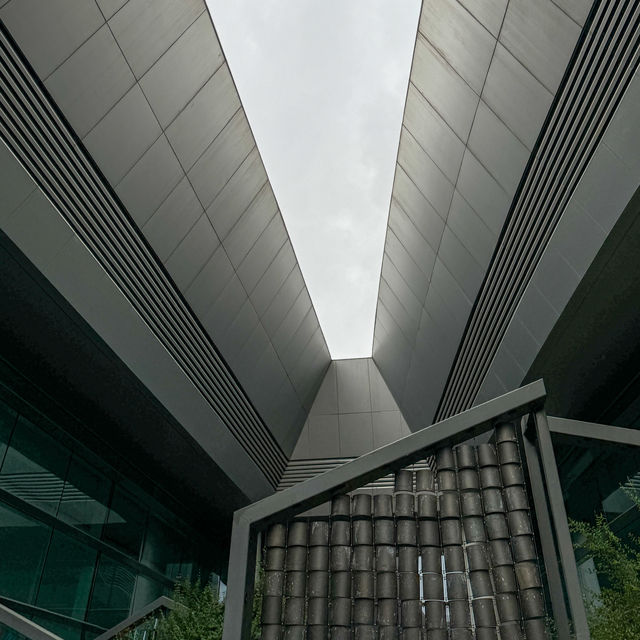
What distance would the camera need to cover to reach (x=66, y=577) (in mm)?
10727

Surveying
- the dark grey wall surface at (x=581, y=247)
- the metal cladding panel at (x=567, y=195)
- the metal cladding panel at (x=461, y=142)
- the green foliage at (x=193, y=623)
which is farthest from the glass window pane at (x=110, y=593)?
the dark grey wall surface at (x=581, y=247)

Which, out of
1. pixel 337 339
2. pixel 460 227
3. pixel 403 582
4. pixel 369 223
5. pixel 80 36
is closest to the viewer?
pixel 403 582

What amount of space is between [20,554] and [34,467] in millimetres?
1377

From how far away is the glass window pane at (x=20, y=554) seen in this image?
9.27 meters

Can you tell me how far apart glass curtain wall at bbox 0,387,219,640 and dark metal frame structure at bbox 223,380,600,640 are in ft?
21.8

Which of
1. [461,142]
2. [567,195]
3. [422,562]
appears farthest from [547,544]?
[461,142]

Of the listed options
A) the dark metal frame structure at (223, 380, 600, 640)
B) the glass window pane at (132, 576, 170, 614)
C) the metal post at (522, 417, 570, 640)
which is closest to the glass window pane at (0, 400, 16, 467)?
the glass window pane at (132, 576, 170, 614)

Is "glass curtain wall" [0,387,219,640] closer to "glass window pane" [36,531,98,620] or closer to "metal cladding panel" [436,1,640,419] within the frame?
"glass window pane" [36,531,98,620]

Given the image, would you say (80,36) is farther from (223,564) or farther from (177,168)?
(223,564)

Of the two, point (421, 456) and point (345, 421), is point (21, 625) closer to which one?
Result: point (421, 456)

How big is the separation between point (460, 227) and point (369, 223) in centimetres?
398

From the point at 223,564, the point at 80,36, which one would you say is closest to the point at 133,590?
the point at 223,564

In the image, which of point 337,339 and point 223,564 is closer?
point 223,564

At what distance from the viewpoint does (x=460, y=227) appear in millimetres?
10680
